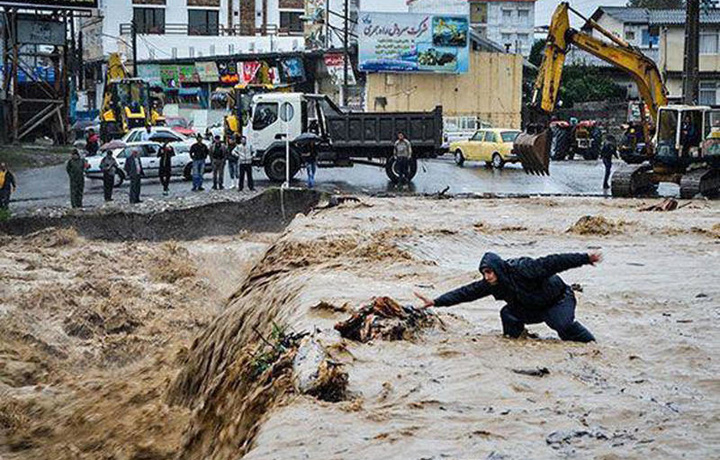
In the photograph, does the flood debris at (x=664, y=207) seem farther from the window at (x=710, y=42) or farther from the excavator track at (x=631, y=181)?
the window at (x=710, y=42)

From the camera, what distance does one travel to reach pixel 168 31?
3137 inches

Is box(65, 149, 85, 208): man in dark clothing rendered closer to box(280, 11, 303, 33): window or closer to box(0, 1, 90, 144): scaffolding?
box(0, 1, 90, 144): scaffolding

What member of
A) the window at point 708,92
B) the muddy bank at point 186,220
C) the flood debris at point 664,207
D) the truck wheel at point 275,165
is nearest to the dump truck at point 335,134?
the truck wheel at point 275,165

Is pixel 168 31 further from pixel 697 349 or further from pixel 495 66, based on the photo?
pixel 697 349

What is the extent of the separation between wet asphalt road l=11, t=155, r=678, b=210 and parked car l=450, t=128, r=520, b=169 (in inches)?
19.6

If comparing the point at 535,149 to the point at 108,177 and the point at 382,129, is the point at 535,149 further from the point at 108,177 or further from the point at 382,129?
the point at 108,177

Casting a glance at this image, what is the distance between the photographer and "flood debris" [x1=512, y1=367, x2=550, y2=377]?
372 inches

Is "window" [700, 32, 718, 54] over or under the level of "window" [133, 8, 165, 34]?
under

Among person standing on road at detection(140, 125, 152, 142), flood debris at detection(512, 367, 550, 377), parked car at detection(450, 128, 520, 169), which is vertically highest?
person standing on road at detection(140, 125, 152, 142)

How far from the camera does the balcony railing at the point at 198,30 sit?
259ft

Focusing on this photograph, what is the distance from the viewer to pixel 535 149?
3014 cm

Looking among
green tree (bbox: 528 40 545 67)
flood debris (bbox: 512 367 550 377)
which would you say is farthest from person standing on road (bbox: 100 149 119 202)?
green tree (bbox: 528 40 545 67)

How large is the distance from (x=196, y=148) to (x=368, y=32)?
30.7m

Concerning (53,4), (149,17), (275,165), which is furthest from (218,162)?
(149,17)
